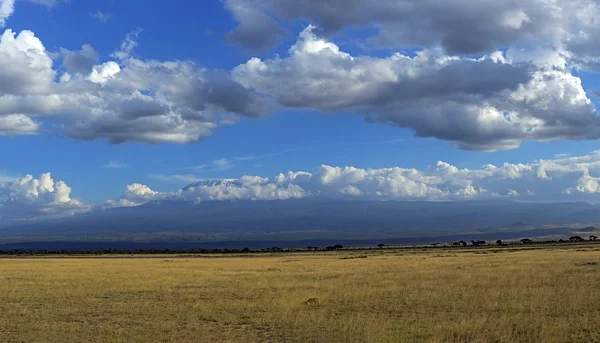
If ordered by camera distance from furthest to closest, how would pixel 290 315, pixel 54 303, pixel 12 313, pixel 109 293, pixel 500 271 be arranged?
pixel 500 271 < pixel 109 293 < pixel 54 303 < pixel 12 313 < pixel 290 315

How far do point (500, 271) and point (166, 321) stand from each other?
2270 centimetres

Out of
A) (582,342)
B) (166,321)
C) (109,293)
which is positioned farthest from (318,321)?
(109,293)

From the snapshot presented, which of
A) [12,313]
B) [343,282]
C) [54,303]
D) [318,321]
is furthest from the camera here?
[343,282]

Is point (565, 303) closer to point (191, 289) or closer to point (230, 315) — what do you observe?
point (230, 315)

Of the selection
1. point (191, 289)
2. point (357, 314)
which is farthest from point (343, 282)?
point (357, 314)

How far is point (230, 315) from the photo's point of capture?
830 inches

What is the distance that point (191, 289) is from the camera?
3050 centimetres

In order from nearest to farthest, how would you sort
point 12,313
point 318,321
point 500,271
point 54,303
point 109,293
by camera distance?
point 318,321 < point 12,313 < point 54,303 < point 109,293 < point 500,271

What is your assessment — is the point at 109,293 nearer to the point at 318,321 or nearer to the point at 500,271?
the point at 318,321

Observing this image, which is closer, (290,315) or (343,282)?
(290,315)

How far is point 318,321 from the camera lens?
1933cm

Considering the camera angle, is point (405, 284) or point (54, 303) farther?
point (405, 284)

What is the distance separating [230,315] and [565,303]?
38.9 ft

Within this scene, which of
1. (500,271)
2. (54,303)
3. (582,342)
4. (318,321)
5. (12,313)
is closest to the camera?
(582,342)
